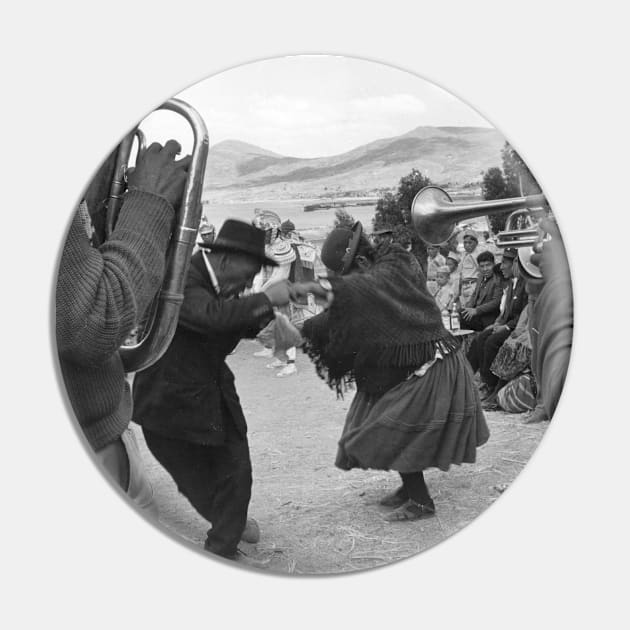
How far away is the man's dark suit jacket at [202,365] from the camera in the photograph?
174 inches

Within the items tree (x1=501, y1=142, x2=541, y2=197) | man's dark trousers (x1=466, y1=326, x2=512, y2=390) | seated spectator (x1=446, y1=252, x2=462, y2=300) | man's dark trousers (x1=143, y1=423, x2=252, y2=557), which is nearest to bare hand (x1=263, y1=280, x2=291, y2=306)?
man's dark trousers (x1=143, y1=423, x2=252, y2=557)

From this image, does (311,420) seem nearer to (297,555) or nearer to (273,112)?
(297,555)

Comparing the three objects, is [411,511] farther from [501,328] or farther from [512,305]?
[512,305]

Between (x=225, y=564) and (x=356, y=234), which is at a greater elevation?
(x=356, y=234)

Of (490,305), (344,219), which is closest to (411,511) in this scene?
(490,305)

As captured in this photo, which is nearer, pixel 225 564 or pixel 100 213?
pixel 100 213

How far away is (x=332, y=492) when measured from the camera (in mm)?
4648

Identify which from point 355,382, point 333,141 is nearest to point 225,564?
point 355,382

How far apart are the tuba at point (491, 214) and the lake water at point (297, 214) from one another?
24 cm

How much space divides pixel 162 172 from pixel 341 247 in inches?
32.8

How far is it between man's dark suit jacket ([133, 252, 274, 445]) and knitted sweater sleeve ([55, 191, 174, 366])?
0.59ft

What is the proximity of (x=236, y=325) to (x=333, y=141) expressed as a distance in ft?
2.95

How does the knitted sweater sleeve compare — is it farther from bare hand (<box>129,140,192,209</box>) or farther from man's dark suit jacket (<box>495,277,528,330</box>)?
man's dark suit jacket (<box>495,277,528,330</box>)

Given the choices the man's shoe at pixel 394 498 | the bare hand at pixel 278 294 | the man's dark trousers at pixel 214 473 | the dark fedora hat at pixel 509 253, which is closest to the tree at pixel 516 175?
the dark fedora hat at pixel 509 253
